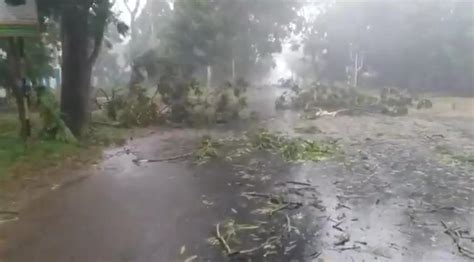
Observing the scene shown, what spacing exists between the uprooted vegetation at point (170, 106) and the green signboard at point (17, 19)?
18.2ft

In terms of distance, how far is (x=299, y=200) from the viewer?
21.3 ft

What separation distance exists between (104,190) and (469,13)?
22.5 m

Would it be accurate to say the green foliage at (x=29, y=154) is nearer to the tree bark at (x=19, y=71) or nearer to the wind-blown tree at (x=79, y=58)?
the tree bark at (x=19, y=71)

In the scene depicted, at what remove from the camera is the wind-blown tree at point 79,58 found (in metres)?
10.7

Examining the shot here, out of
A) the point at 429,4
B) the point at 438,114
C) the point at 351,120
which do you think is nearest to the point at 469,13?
the point at 429,4

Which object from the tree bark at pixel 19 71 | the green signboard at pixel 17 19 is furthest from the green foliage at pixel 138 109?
the green signboard at pixel 17 19

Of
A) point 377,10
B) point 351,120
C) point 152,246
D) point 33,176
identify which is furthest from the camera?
point 377,10

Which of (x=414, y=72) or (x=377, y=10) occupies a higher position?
(x=377, y=10)

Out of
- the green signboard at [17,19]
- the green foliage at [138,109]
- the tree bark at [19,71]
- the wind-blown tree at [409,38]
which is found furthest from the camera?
the wind-blown tree at [409,38]

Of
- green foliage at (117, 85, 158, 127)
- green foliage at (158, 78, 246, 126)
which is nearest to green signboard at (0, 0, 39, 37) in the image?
green foliage at (117, 85, 158, 127)

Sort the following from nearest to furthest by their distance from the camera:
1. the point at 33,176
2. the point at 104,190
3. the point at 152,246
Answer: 1. the point at 152,246
2. the point at 104,190
3. the point at 33,176

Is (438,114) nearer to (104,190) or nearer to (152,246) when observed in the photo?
(104,190)

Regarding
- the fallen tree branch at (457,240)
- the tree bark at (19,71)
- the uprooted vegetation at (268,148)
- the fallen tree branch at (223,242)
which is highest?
the tree bark at (19,71)

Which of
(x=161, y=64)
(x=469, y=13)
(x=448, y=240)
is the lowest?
(x=448, y=240)
